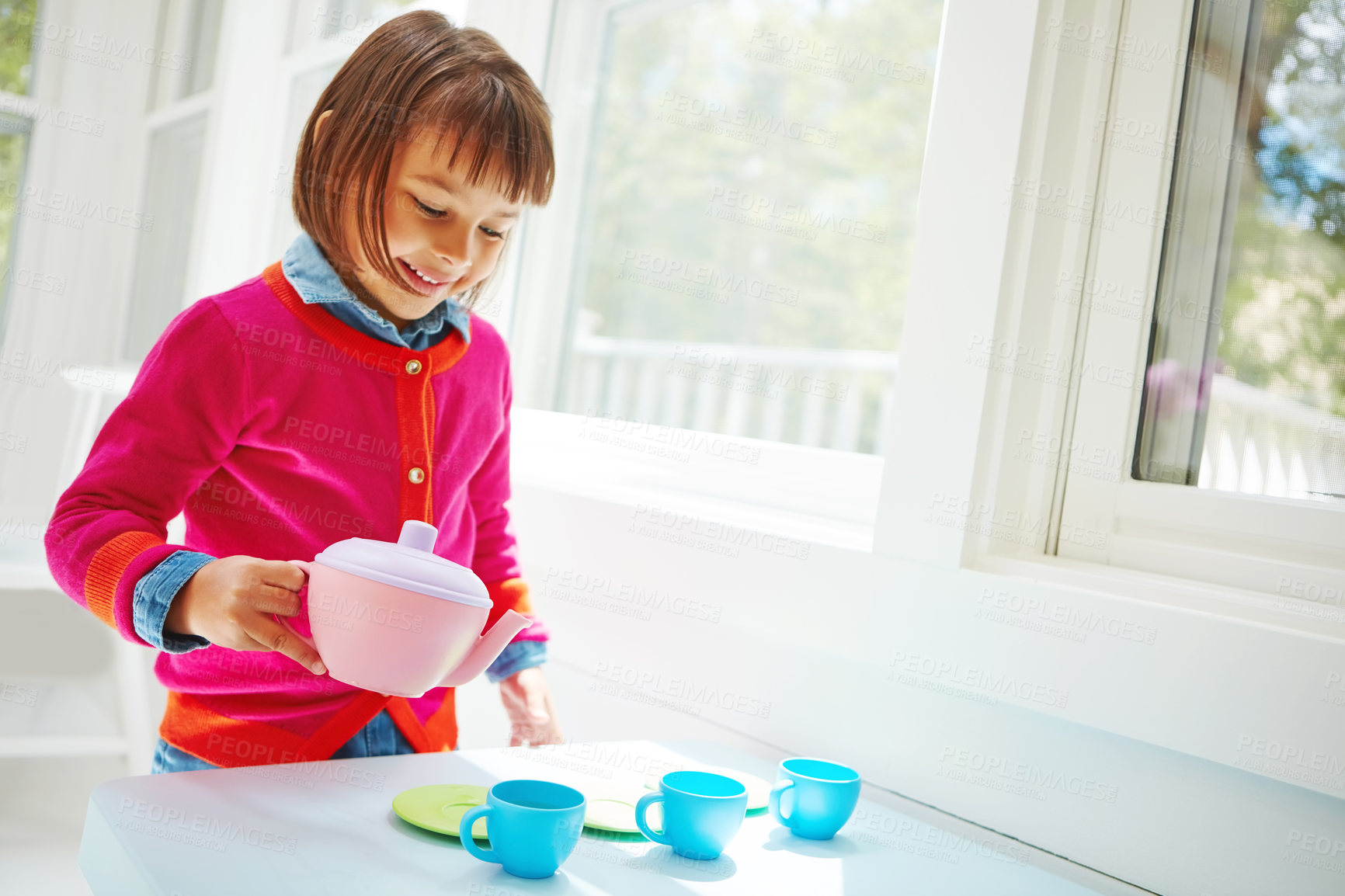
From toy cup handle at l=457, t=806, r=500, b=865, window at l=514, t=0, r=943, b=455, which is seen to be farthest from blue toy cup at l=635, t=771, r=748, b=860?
window at l=514, t=0, r=943, b=455

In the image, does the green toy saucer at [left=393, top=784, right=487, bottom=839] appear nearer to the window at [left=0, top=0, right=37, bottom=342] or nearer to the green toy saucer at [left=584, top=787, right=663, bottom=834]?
the green toy saucer at [left=584, top=787, right=663, bottom=834]

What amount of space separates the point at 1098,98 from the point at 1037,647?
55 cm

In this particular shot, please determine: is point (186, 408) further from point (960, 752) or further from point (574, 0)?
point (574, 0)

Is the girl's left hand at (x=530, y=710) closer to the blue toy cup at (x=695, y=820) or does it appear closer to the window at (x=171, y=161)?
the blue toy cup at (x=695, y=820)

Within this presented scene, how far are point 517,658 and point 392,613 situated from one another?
45 centimetres

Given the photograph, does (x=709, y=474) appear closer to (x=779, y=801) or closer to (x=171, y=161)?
(x=779, y=801)

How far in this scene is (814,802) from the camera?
2.74ft

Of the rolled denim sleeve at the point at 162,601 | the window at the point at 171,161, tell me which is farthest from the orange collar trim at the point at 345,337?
the window at the point at 171,161

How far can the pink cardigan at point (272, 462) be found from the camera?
3.05 feet

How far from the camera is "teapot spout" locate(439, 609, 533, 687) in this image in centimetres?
79

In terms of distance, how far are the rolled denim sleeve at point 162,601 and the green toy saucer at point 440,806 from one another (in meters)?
0.21

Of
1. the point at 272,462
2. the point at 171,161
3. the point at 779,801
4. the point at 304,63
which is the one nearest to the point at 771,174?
the point at 171,161

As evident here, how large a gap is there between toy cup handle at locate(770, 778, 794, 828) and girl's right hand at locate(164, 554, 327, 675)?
379mm

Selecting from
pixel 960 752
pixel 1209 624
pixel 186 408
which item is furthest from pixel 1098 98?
pixel 186 408
